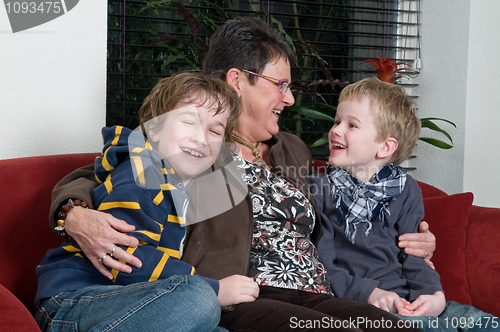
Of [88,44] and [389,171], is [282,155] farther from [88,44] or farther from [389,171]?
[88,44]

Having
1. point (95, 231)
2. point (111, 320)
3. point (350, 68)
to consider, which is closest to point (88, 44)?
point (95, 231)

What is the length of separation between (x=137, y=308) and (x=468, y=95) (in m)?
2.10

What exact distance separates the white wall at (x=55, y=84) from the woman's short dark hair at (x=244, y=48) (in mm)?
448

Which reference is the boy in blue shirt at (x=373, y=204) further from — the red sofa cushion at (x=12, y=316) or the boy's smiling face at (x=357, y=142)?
the red sofa cushion at (x=12, y=316)

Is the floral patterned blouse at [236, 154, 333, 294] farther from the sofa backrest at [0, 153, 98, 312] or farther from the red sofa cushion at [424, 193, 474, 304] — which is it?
the sofa backrest at [0, 153, 98, 312]

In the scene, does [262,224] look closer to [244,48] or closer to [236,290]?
[236,290]

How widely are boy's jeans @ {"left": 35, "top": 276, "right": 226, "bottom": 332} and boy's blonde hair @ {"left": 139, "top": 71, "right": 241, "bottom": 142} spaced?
0.50m

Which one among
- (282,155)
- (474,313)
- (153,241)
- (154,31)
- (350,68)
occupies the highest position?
(154,31)

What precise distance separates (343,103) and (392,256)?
0.56 m

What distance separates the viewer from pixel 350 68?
286 centimetres

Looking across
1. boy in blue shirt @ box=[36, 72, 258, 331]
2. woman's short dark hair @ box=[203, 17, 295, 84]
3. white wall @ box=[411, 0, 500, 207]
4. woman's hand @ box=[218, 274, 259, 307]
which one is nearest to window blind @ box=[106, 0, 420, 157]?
white wall @ box=[411, 0, 500, 207]

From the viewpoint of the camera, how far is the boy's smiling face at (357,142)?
152cm

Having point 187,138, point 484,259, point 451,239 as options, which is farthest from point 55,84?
point 484,259

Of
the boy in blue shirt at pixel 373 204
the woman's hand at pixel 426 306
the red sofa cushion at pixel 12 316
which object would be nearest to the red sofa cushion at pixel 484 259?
the boy in blue shirt at pixel 373 204
